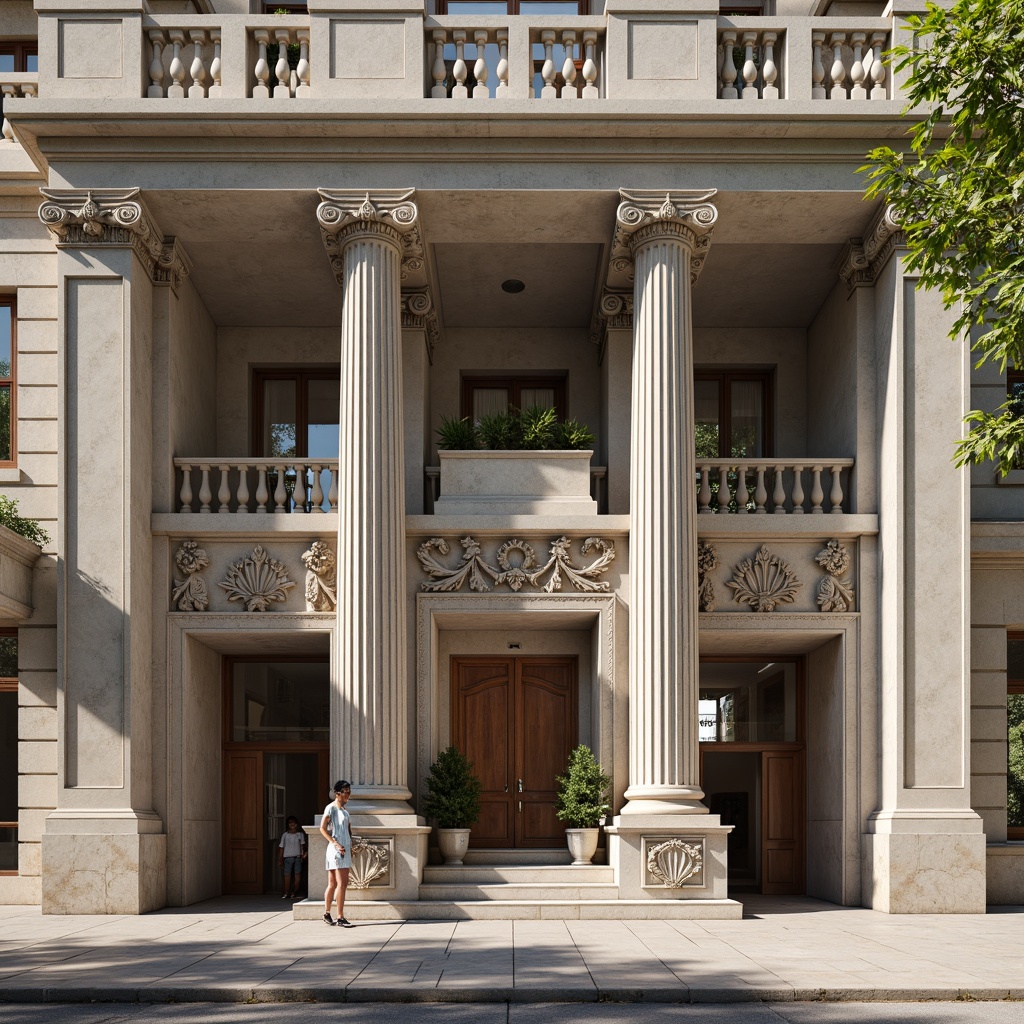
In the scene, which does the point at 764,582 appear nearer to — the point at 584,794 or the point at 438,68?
the point at 584,794

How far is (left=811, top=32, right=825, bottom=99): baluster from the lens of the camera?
18156 millimetres

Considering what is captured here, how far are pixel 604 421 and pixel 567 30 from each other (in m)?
6.20

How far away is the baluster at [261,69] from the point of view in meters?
17.9

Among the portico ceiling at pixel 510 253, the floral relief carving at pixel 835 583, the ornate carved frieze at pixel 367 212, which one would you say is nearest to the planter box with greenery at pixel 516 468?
the portico ceiling at pixel 510 253

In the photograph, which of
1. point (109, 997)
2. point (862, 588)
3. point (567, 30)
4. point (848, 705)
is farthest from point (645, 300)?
point (109, 997)

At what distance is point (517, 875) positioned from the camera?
17578 millimetres

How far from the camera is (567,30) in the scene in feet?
59.9

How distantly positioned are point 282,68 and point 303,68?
0.31m

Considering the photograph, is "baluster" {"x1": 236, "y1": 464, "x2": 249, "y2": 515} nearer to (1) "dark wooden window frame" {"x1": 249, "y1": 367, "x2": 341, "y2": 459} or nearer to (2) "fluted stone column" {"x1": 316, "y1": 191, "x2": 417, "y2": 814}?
(2) "fluted stone column" {"x1": 316, "y1": 191, "x2": 417, "y2": 814}

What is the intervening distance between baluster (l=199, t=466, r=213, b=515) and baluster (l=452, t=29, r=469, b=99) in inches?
260

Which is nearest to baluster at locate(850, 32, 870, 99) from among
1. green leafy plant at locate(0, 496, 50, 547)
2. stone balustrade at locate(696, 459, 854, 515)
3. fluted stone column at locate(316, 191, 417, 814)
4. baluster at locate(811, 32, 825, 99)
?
baluster at locate(811, 32, 825, 99)

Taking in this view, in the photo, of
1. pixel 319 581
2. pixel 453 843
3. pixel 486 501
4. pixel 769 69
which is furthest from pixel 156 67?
pixel 453 843

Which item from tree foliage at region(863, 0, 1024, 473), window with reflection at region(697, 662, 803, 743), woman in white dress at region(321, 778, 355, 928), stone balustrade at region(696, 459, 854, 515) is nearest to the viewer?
tree foliage at region(863, 0, 1024, 473)

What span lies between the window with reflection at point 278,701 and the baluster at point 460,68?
9.18m
